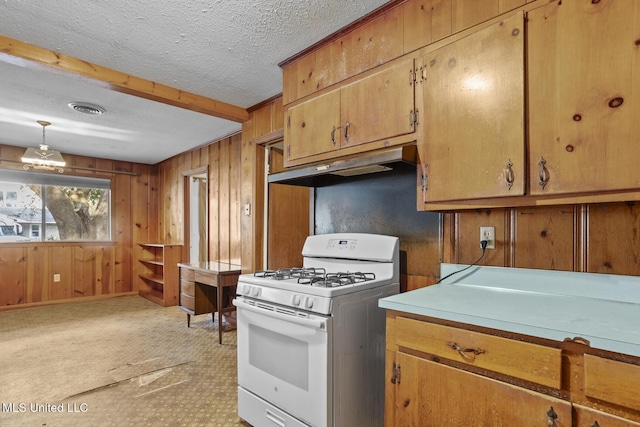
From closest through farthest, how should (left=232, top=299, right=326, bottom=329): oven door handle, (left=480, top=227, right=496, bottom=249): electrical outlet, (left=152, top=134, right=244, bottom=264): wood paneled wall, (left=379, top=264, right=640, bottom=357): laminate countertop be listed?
(left=379, top=264, right=640, bottom=357): laminate countertop
(left=232, top=299, right=326, bottom=329): oven door handle
(left=480, top=227, right=496, bottom=249): electrical outlet
(left=152, top=134, right=244, bottom=264): wood paneled wall

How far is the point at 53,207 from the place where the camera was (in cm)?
516

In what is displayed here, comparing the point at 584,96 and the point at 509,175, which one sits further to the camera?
the point at 509,175

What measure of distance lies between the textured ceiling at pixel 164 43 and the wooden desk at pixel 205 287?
1676 millimetres

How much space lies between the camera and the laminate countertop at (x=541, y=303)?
0.98 m

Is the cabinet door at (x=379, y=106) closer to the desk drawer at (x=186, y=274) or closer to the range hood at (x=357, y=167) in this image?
the range hood at (x=357, y=167)

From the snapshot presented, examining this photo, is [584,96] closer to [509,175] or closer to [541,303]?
[509,175]

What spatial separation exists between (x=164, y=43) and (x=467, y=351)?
234 centimetres

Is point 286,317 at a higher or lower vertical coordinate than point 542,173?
lower

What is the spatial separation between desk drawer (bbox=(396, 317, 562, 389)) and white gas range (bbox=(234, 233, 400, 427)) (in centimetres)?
33

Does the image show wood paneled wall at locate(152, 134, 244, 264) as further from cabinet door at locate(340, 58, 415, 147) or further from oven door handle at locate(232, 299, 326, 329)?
cabinet door at locate(340, 58, 415, 147)

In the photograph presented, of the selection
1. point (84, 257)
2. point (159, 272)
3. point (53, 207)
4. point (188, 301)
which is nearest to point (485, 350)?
point (188, 301)

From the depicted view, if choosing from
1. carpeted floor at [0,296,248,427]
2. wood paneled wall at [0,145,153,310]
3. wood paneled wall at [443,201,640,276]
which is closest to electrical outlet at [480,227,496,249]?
wood paneled wall at [443,201,640,276]

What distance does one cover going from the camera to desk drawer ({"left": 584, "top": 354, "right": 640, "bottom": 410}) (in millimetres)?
867

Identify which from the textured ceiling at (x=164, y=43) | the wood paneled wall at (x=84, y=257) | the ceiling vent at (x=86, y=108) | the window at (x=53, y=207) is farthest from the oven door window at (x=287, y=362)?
the window at (x=53, y=207)
